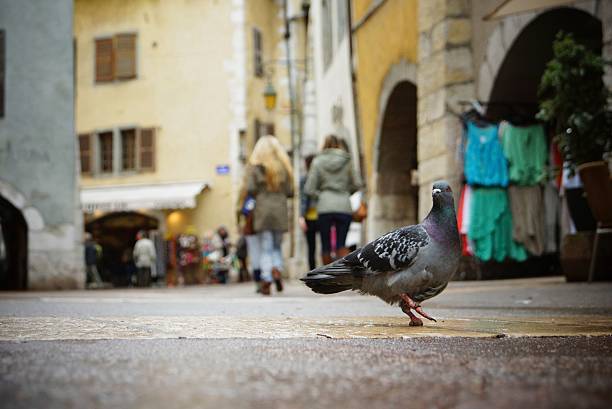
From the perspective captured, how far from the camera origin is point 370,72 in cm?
1633

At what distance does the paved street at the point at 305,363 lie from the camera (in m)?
1.97

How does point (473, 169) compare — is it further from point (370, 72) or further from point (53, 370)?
point (53, 370)

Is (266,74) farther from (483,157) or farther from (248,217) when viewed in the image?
(248,217)

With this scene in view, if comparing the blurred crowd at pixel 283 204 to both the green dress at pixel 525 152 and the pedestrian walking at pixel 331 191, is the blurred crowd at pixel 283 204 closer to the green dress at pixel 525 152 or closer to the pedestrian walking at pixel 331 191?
the pedestrian walking at pixel 331 191

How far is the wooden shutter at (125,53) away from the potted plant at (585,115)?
23587mm

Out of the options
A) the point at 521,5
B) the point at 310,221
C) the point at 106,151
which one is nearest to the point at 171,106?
the point at 106,151

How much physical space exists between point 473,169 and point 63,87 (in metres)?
9.61

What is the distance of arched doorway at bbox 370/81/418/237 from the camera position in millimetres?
15664

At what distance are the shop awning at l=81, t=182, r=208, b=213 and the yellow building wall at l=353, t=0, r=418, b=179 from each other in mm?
12628

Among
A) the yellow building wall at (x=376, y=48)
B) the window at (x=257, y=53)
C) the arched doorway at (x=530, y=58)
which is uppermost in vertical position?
the window at (x=257, y=53)

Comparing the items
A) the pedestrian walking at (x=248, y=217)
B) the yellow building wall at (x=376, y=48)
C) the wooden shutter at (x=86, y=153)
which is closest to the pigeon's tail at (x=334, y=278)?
the pedestrian walking at (x=248, y=217)

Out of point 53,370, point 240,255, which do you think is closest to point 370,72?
point 240,255

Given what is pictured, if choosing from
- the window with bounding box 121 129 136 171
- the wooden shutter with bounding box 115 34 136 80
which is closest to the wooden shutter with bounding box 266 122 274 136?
the window with bounding box 121 129 136 171

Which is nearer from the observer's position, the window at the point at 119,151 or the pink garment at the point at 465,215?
the pink garment at the point at 465,215
